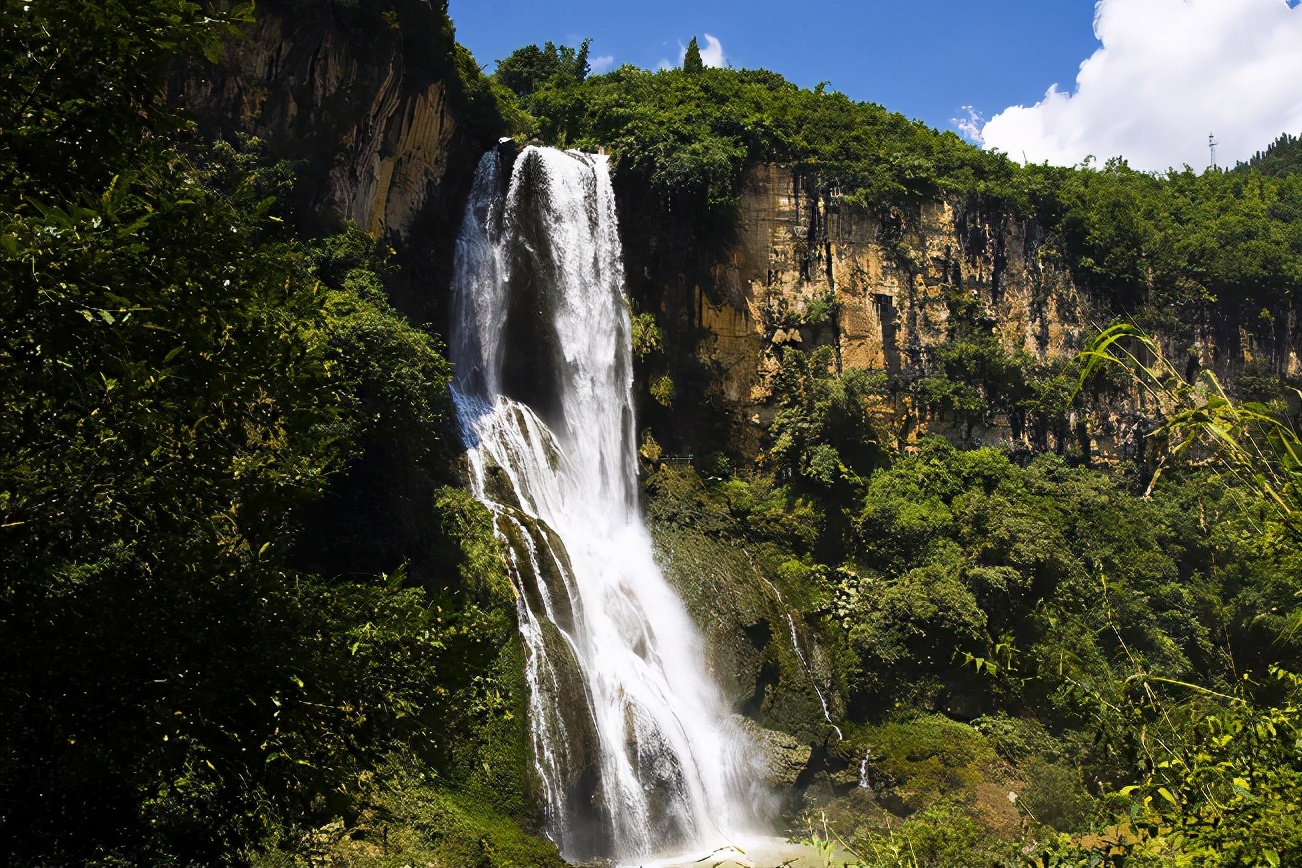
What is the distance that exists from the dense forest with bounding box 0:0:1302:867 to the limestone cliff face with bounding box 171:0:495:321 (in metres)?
0.48

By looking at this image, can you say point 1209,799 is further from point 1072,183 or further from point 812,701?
point 1072,183

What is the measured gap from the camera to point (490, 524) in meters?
15.7

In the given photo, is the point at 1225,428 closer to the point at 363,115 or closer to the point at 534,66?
the point at 363,115

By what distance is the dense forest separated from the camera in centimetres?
333

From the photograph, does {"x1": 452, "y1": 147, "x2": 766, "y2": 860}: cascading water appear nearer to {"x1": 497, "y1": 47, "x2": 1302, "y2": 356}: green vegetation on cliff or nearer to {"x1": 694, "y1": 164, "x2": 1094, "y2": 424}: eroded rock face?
{"x1": 497, "y1": 47, "x2": 1302, "y2": 356}: green vegetation on cliff

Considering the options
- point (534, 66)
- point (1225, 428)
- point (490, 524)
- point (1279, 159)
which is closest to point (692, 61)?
point (534, 66)

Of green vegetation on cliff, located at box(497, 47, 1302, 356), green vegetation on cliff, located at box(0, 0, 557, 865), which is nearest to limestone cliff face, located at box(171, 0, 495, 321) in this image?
green vegetation on cliff, located at box(497, 47, 1302, 356)

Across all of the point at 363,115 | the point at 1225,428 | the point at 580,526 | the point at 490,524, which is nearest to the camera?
the point at 1225,428

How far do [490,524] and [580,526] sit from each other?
4.08 metres

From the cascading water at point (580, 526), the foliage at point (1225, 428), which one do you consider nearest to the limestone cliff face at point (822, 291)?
the cascading water at point (580, 526)

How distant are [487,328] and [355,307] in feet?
17.0

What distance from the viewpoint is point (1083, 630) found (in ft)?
70.2

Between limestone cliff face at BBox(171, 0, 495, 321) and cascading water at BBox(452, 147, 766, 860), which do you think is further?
limestone cliff face at BBox(171, 0, 495, 321)

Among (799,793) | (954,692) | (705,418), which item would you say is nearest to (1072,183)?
(705,418)
